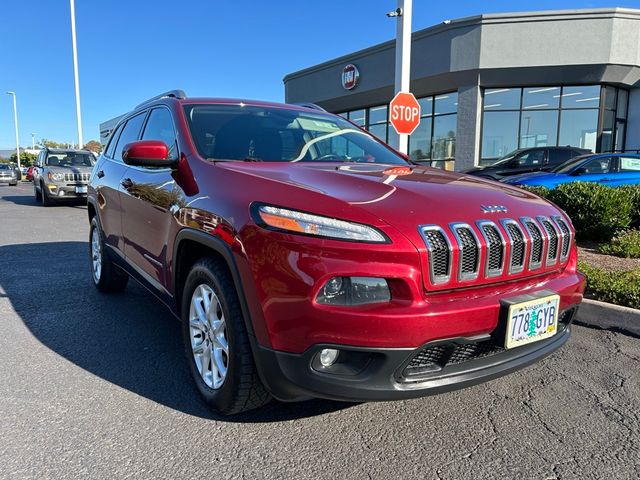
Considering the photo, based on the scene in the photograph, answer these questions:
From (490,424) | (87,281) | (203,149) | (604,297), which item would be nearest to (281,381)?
(490,424)

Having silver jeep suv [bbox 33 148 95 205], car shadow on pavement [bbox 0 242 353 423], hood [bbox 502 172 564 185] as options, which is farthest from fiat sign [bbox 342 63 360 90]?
car shadow on pavement [bbox 0 242 353 423]

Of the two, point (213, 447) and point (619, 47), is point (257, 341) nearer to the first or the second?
point (213, 447)

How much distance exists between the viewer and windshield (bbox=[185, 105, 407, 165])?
3139 millimetres

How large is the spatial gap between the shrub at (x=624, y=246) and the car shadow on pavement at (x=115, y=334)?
4636 mm

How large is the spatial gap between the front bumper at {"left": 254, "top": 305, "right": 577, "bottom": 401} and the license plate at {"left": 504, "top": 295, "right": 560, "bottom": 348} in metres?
0.15

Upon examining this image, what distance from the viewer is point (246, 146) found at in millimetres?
3211

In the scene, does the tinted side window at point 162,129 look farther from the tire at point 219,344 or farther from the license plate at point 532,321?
the license plate at point 532,321

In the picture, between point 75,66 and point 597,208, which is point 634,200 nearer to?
point 597,208

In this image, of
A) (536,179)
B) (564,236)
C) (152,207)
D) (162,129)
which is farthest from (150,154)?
(536,179)

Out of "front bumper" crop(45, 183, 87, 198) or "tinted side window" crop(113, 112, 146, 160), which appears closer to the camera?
"tinted side window" crop(113, 112, 146, 160)

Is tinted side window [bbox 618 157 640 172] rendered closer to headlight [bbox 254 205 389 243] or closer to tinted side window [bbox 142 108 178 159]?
tinted side window [bbox 142 108 178 159]

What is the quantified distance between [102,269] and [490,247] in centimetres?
378

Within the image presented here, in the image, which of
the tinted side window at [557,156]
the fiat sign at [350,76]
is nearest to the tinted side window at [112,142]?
the tinted side window at [557,156]

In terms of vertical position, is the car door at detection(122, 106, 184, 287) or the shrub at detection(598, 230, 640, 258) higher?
the car door at detection(122, 106, 184, 287)
